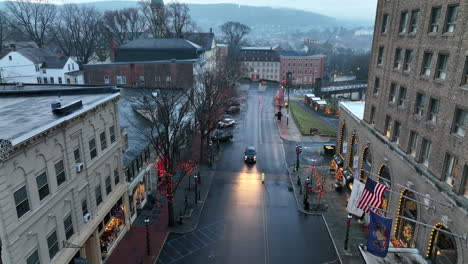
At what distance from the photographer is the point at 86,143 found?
20609 mm

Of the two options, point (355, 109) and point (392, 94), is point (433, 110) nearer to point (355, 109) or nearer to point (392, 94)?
point (392, 94)

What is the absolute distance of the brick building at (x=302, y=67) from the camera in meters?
115

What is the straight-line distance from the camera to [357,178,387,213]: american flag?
2205cm

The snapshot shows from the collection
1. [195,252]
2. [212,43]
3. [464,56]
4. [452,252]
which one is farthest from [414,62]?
[212,43]

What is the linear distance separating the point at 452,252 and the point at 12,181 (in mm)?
23580

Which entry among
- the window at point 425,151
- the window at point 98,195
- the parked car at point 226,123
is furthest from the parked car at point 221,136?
the window at point 425,151

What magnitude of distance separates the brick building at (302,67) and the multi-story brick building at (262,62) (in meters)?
3.76

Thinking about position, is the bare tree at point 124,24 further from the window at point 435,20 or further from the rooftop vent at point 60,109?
the window at point 435,20

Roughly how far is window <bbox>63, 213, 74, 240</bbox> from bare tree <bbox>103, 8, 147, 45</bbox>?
93.1 metres

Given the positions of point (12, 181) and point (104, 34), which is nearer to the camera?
point (12, 181)

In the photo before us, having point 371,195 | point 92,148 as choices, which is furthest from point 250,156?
point 92,148

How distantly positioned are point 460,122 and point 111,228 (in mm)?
25073

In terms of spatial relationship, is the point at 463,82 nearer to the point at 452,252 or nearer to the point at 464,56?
the point at 464,56

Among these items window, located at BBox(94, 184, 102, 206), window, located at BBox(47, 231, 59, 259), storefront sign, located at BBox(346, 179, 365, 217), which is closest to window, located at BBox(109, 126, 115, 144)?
window, located at BBox(94, 184, 102, 206)
